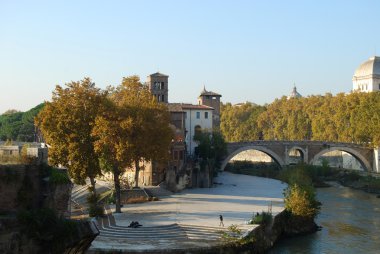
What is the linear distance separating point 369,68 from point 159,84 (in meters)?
71.5

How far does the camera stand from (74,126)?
37.2m

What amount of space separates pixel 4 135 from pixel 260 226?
2813 inches

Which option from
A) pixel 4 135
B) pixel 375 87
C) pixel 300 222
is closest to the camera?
pixel 300 222

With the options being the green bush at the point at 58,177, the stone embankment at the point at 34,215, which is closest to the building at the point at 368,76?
the green bush at the point at 58,177

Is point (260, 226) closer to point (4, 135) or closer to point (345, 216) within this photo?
point (345, 216)

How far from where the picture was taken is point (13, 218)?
14.2 m

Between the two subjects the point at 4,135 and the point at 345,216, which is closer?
the point at 345,216

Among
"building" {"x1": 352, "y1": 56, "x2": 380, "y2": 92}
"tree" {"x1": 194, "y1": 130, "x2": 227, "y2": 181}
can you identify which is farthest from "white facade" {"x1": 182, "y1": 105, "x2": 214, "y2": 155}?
"building" {"x1": 352, "y1": 56, "x2": 380, "y2": 92}

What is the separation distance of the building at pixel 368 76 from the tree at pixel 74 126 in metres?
92.4

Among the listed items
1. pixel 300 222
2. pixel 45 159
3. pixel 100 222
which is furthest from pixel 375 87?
pixel 45 159

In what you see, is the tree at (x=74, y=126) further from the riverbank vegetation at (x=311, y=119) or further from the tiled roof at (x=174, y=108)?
the riverbank vegetation at (x=311, y=119)

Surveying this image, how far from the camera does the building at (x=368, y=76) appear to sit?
119 metres

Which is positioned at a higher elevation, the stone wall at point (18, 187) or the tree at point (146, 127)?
the tree at point (146, 127)

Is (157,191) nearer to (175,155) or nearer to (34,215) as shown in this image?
(175,155)
